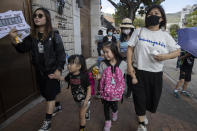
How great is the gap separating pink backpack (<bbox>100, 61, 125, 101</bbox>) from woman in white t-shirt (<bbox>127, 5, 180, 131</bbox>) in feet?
0.70

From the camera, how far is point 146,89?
215 cm

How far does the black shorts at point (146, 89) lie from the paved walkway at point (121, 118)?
65 cm

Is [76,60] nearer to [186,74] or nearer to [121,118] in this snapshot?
[121,118]

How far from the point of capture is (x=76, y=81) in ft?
6.85

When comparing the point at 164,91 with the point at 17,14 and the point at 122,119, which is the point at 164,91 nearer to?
the point at 122,119

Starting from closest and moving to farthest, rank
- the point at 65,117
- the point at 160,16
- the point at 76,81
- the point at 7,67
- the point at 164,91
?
the point at 160,16 < the point at 76,81 < the point at 7,67 < the point at 65,117 < the point at 164,91

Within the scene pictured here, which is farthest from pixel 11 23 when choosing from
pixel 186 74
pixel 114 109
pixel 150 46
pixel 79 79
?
pixel 186 74

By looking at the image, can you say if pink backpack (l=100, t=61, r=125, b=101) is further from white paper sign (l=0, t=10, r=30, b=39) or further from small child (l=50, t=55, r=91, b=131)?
white paper sign (l=0, t=10, r=30, b=39)

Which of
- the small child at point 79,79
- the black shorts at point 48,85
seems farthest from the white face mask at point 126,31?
the black shorts at point 48,85

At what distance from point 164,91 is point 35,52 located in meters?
4.02

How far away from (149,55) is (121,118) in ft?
5.03

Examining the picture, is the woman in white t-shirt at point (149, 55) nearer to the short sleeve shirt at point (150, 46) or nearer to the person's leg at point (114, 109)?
the short sleeve shirt at point (150, 46)

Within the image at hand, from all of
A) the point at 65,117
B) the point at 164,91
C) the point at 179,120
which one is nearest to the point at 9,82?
the point at 65,117

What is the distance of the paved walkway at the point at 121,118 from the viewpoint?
8.39 ft
